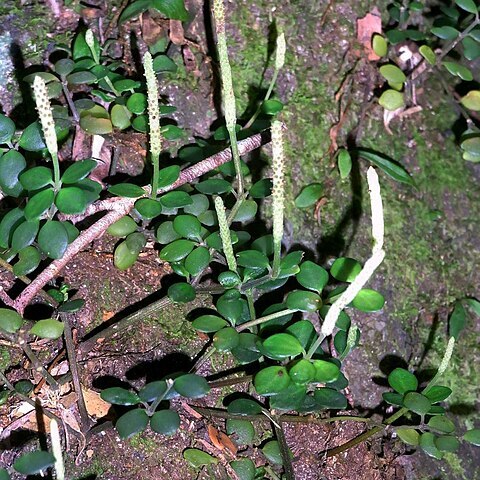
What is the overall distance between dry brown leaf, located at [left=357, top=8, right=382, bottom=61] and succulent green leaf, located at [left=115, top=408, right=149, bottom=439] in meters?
1.68

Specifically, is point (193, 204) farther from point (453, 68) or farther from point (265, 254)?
point (453, 68)

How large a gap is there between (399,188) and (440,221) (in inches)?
7.9

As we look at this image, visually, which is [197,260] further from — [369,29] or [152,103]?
[369,29]

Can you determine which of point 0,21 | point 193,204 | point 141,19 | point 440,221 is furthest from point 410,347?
point 0,21

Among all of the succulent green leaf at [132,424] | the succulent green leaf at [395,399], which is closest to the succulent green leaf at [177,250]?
the succulent green leaf at [132,424]

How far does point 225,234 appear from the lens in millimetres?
1313

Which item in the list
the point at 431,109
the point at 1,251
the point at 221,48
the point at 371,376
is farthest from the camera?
the point at 431,109

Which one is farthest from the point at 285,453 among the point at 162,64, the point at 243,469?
the point at 162,64

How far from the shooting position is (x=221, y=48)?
4.46 ft

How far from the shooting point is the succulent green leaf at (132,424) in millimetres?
1203

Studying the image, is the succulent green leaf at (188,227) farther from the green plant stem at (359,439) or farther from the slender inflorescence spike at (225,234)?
the green plant stem at (359,439)

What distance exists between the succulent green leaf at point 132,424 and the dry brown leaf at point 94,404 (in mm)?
283

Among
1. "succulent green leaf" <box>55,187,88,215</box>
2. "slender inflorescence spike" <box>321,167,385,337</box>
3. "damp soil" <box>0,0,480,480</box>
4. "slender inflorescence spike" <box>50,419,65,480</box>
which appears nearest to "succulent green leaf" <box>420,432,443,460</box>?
"damp soil" <box>0,0,480,480</box>

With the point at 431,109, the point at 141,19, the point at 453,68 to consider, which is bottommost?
the point at 431,109
